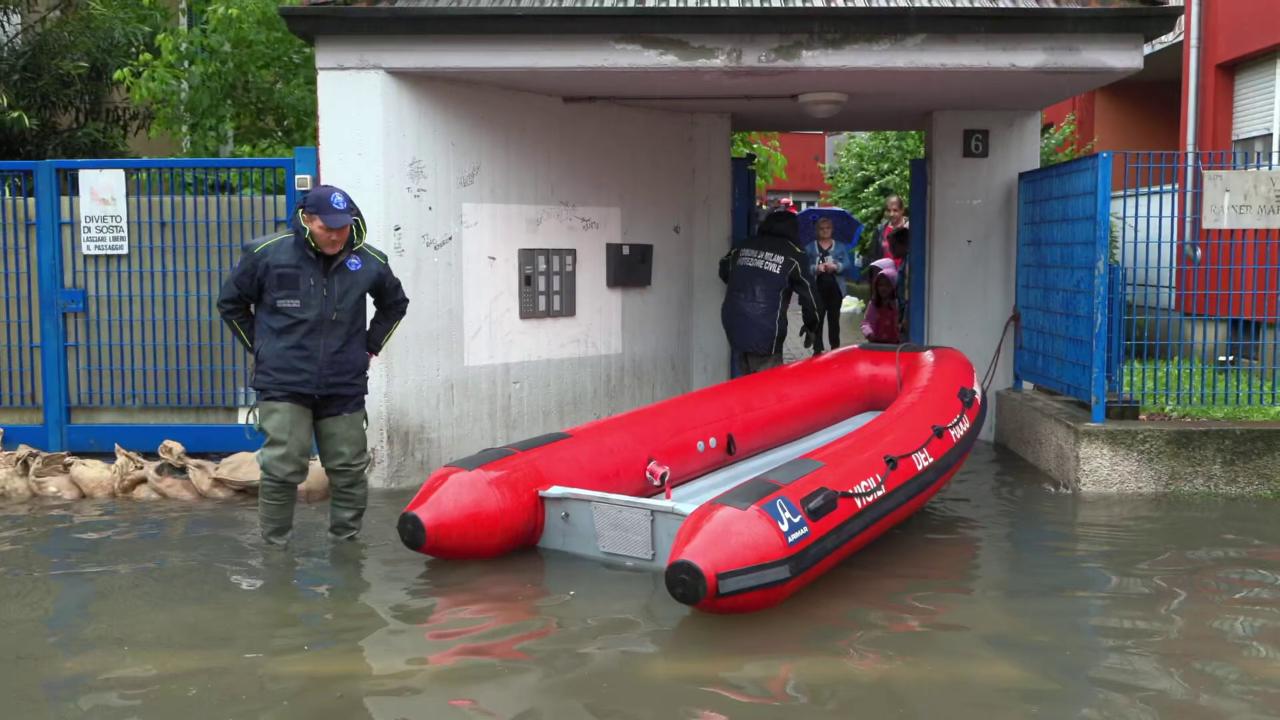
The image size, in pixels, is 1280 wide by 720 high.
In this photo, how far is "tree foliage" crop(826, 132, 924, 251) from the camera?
18.2 meters

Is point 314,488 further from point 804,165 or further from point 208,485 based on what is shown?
point 804,165

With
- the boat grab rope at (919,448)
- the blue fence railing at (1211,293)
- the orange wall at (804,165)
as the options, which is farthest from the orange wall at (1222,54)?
the orange wall at (804,165)

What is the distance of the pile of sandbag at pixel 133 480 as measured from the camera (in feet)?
23.4

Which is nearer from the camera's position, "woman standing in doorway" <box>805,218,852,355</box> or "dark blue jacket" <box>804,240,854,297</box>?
"woman standing in doorway" <box>805,218,852,355</box>

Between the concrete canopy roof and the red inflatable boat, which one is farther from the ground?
the concrete canopy roof

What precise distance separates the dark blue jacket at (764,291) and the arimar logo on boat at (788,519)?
11.9ft

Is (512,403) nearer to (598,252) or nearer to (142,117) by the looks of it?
(598,252)

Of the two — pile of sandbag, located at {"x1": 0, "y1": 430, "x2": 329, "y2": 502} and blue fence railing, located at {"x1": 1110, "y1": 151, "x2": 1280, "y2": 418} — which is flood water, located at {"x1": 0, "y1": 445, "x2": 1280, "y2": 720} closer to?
pile of sandbag, located at {"x1": 0, "y1": 430, "x2": 329, "y2": 502}

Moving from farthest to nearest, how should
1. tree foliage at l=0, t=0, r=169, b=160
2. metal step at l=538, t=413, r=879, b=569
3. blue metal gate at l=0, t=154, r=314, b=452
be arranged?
tree foliage at l=0, t=0, r=169, b=160 → blue metal gate at l=0, t=154, r=314, b=452 → metal step at l=538, t=413, r=879, b=569

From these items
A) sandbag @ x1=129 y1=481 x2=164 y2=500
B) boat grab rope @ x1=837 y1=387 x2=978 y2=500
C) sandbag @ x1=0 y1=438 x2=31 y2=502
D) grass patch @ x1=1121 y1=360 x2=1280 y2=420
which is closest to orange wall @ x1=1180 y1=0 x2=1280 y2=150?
grass patch @ x1=1121 y1=360 x2=1280 y2=420

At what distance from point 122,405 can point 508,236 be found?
8.47 feet

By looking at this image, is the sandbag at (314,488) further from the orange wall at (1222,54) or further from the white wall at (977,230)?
the orange wall at (1222,54)

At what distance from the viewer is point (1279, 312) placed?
7.46 m

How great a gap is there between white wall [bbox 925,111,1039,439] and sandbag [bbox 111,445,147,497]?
5.43 meters
